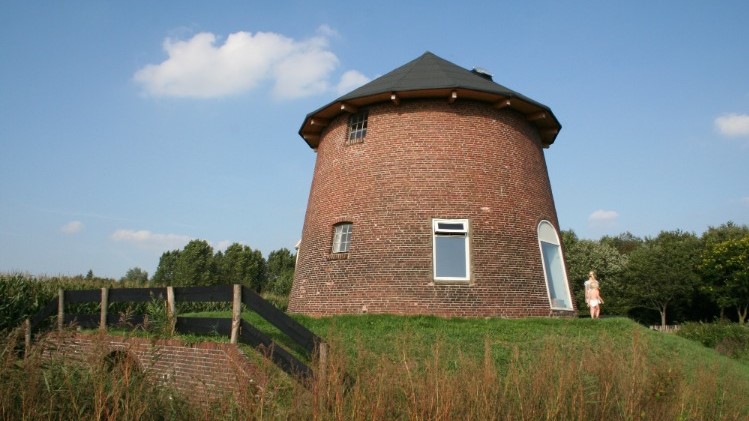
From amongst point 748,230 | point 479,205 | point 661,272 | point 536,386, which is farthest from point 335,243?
point 748,230

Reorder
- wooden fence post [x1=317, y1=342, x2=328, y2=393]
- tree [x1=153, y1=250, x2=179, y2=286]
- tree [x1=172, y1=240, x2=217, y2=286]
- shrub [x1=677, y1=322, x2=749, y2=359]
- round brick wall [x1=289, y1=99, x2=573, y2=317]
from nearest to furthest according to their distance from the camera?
1. wooden fence post [x1=317, y1=342, x2=328, y2=393]
2. round brick wall [x1=289, y1=99, x2=573, y2=317]
3. shrub [x1=677, y1=322, x2=749, y2=359]
4. tree [x1=172, y1=240, x2=217, y2=286]
5. tree [x1=153, y1=250, x2=179, y2=286]

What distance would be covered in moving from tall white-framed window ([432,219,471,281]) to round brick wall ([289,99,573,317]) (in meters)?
0.15

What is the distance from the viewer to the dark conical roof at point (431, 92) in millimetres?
14445

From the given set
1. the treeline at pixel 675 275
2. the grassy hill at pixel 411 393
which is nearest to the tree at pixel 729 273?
the treeline at pixel 675 275

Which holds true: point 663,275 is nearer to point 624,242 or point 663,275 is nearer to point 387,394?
point 624,242

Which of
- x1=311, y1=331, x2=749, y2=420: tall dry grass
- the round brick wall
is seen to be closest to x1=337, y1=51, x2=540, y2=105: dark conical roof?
the round brick wall

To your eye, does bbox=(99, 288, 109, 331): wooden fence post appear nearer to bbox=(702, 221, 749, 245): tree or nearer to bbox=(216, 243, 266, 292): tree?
bbox=(702, 221, 749, 245): tree

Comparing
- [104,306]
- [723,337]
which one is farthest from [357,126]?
[723,337]

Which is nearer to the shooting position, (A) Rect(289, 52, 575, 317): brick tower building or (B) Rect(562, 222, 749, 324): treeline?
(A) Rect(289, 52, 575, 317): brick tower building

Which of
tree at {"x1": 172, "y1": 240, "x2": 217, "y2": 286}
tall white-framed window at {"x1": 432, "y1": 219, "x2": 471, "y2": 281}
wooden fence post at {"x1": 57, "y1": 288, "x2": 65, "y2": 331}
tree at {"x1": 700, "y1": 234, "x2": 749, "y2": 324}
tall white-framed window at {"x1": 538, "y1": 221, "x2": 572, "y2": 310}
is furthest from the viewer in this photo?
tree at {"x1": 172, "y1": 240, "x2": 217, "y2": 286}

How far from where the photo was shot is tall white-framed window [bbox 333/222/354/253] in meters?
14.8

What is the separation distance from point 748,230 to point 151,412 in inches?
2054

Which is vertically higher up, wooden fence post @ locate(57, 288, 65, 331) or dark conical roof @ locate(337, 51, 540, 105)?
dark conical roof @ locate(337, 51, 540, 105)

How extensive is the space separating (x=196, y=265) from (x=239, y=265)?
606 cm
